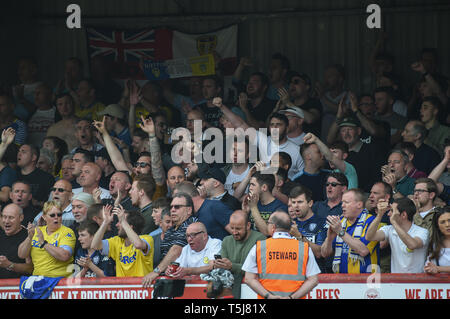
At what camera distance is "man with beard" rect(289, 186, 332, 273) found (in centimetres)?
786

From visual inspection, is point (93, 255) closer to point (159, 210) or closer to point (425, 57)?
point (159, 210)

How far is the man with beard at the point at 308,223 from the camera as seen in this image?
7.86 meters

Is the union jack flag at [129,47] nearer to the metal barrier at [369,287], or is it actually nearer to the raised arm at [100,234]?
the raised arm at [100,234]

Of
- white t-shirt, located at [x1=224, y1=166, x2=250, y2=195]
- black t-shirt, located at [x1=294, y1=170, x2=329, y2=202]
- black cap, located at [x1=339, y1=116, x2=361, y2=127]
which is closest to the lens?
black t-shirt, located at [x1=294, y1=170, x2=329, y2=202]

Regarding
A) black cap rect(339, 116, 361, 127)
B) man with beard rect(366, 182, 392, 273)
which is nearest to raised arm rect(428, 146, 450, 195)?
man with beard rect(366, 182, 392, 273)

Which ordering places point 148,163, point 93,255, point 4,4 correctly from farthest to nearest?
point 4,4, point 148,163, point 93,255

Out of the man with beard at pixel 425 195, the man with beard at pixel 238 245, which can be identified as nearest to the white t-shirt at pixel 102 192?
the man with beard at pixel 238 245

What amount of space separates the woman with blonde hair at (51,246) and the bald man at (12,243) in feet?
0.46

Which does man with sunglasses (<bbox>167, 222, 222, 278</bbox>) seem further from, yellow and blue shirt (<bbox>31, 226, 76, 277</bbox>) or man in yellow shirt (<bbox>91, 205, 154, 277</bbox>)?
yellow and blue shirt (<bbox>31, 226, 76, 277</bbox>)

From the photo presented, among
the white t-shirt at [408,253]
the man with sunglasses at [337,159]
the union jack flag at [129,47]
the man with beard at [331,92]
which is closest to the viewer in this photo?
the white t-shirt at [408,253]

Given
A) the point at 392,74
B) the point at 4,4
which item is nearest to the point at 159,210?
the point at 392,74

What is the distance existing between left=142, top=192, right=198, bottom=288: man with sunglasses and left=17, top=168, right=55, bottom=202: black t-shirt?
94.7 inches

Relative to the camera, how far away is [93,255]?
8.24 m

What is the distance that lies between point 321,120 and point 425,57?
210cm
